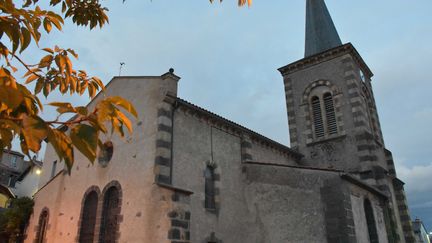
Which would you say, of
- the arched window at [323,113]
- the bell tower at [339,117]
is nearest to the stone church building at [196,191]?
the bell tower at [339,117]

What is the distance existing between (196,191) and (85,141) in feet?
35.8

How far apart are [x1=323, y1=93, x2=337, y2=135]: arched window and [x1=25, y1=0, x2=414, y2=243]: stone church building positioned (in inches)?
91.6

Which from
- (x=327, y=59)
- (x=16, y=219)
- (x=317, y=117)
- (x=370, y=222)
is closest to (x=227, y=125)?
(x=370, y=222)

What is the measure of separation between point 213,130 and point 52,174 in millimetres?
8739

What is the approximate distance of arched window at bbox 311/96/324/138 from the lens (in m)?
20.2

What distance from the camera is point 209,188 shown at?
1296 cm

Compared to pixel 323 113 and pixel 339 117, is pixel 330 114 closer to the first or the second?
pixel 323 113

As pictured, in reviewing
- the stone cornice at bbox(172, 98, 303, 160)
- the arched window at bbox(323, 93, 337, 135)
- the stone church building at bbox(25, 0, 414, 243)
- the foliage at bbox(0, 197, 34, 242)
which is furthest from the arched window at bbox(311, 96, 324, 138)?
the foliage at bbox(0, 197, 34, 242)

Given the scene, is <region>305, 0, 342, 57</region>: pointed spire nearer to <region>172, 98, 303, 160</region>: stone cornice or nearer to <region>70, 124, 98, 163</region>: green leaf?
<region>172, 98, 303, 160</region>: stone cornice

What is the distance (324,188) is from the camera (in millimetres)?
12188

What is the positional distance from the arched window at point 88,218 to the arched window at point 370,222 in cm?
1007

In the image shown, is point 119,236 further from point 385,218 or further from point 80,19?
point 385,218

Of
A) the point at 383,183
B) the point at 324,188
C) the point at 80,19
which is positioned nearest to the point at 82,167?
the point at 324,188

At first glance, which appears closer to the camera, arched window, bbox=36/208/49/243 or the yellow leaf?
the yellow leaf
